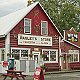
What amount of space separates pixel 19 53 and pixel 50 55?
190 inches

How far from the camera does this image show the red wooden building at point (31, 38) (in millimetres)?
33438

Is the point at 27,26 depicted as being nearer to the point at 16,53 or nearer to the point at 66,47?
the point at 16,53

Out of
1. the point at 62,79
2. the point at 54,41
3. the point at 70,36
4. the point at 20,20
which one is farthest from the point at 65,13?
the point at 62,79

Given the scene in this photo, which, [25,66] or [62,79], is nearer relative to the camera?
[62,79]

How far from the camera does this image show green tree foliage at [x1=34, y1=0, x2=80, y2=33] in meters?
59.9

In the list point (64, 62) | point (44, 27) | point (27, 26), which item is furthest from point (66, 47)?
point (27, 26)

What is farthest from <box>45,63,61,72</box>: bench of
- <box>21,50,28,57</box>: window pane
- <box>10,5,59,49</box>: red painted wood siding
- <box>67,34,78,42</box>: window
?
<box>67,34,78,42</box>: window

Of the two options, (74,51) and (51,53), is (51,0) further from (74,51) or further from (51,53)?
(51,53)

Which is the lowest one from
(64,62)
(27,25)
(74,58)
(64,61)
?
(64,62)

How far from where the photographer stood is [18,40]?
33.6 meters

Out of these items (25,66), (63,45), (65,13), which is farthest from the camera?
(65,13)

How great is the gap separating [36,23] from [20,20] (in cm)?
A: 263

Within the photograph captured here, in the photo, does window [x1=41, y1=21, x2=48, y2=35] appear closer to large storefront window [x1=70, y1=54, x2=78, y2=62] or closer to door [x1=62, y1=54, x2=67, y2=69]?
door [x1=62, y1=54, x2=67, y2=69]

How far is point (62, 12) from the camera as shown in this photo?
60.9 m
